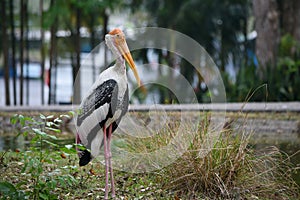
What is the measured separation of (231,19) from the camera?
66.8 feet

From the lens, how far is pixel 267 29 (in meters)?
14.8

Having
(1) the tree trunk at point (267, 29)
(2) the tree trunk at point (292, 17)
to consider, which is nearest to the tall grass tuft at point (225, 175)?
(1) the tree trunk at point (267, 29)

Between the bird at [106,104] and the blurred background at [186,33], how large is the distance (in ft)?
25.7

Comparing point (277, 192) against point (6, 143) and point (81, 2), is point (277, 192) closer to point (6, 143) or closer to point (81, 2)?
point (6, 143)

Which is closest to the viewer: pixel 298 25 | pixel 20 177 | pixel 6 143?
pixel 20 177

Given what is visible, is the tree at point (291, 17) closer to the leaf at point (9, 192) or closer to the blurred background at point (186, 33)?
the blurred background at point (186, 33)

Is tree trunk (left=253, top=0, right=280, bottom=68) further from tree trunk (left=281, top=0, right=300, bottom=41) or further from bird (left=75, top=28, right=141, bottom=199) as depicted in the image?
bird (left=75, top=28, right=141, bottom=199)

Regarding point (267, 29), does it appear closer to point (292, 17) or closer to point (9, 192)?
point (292, 17)

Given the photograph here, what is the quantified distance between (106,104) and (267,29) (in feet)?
32.9

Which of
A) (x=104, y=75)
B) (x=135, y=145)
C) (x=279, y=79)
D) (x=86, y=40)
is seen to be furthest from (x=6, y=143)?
(x=86, y=40)

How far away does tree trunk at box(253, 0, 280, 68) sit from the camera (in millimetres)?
14642

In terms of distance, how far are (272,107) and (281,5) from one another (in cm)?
579

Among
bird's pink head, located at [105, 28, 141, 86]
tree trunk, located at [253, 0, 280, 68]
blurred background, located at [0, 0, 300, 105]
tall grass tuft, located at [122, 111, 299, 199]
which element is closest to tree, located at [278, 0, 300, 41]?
blurred background, located at [0, 0, 300, 105]

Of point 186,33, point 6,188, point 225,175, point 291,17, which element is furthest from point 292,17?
point 6,188
